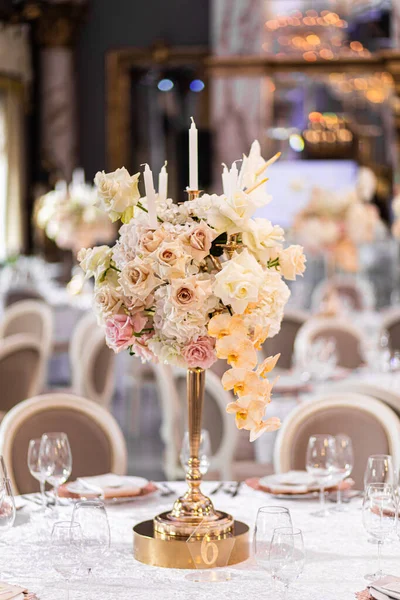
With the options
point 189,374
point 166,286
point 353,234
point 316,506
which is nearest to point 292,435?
point 316,506

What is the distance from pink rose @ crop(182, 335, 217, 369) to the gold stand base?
39cm

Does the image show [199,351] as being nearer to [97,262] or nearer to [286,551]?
[97,262]

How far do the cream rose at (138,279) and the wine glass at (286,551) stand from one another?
60 cm

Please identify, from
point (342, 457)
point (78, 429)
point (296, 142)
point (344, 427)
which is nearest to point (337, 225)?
point (344, 427)

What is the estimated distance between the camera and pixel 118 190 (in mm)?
2324

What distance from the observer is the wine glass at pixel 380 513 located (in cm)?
214

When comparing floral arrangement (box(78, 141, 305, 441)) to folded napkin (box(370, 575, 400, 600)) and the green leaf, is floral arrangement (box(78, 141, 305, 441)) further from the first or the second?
folded napkin (box(370, 575, 400, 600))

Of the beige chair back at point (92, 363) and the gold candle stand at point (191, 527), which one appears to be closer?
the gold candle stand at point (191, 527)

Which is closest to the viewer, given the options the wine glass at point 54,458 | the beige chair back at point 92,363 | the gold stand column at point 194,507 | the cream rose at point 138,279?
the cream rose at point 138,279

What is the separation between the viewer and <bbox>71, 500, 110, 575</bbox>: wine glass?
1.98 meters

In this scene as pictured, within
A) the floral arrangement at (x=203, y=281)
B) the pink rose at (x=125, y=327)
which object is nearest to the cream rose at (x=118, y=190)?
the floral arrangement at (x=203, y=281)

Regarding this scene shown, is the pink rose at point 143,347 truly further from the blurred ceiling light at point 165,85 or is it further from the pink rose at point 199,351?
the blurred ceiling light at point 165,85

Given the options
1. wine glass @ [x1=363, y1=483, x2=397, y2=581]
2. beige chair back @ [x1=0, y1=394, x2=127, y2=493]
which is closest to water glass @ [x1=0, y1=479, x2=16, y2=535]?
wine glass @ [x1=363, y1=483, x2=397, y2=581]

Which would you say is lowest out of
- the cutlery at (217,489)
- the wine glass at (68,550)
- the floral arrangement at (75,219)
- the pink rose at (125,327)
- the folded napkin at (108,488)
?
the cutlery at (217,489)
